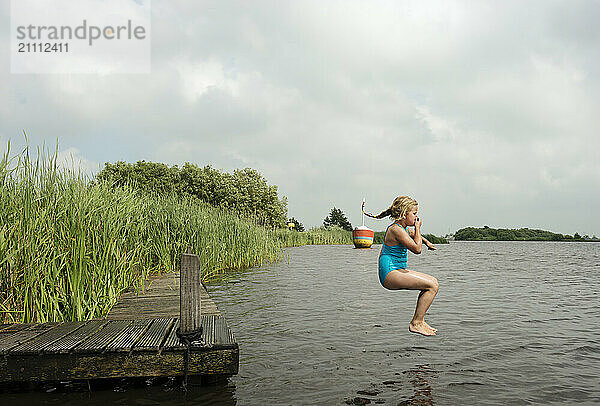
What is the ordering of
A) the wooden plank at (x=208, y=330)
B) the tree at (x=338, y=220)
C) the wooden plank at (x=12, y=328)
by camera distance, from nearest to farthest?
the wooden plank at (x=208, y=330)
the wooden plank at (x=12, y=328)
the tree at (x=338, y=220)

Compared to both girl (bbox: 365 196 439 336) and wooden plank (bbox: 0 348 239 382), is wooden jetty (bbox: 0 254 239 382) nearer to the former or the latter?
wooden plank (bbox: 0 348 239 382)

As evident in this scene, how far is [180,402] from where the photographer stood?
15.2 feet

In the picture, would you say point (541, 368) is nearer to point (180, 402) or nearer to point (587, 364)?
point (587, 364)

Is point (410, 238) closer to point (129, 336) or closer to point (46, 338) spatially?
point (129, 336)

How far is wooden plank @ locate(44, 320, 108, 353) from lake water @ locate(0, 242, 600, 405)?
1.72 ft

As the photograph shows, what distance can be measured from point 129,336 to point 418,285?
11.1 ft

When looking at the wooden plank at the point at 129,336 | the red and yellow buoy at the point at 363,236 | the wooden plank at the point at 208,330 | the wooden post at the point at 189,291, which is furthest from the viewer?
the red and yellow buoy at the point at 363,236

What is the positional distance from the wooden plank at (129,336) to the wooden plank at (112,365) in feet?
0.19

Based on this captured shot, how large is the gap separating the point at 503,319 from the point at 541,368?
3254mm

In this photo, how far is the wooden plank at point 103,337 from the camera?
462cm

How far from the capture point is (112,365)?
15.3 feet

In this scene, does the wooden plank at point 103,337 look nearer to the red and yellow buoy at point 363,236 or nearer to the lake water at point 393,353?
the lake water at point 393,353

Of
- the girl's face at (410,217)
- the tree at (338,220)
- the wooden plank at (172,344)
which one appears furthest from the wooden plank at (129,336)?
the tree at (338,220)

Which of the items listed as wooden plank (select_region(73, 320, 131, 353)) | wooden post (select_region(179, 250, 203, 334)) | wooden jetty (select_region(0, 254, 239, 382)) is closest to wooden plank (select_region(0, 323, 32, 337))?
wooden jetty (select_region(0, 254, 239, 382))
